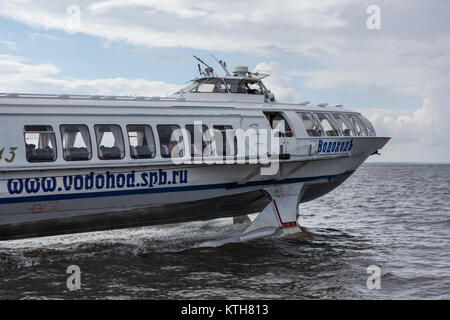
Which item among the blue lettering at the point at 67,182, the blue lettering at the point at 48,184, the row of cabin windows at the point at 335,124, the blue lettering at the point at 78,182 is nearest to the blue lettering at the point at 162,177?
the blue lettering at the point at 78,182

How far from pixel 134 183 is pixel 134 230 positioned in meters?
5.06

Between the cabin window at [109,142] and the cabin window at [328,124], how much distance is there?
5937 millimetres

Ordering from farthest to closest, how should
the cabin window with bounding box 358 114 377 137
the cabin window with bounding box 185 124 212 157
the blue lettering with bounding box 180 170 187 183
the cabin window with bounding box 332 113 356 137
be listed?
1. the cabin window with bounding box 358 114 377 137
2. the cabin window with bounding box 332 113 356 137
3. the cabin window with bounding box 185 124 212 157
4. the blue lettering with bounding box 180 170 187 183

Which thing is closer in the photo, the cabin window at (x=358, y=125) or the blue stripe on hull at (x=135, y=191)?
the blue stripe on hull at (x=135, y=191)

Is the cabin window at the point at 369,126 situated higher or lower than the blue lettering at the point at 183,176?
higher

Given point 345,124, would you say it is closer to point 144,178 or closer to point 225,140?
point 225,140

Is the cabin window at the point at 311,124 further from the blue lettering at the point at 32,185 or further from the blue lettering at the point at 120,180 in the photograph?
the blue lettering at the point at 32,185

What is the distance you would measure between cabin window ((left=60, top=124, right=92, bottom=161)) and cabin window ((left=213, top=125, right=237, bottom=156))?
10.2 feet

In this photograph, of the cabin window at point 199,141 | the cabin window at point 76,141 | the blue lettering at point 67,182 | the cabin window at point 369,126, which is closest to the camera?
the blue lettering at point 67,182

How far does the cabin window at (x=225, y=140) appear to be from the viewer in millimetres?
11945

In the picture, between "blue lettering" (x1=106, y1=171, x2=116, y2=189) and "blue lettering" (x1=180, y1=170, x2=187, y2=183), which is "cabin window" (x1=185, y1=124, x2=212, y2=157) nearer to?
"blue lettering" (x1=180, y1=170, x2=187, y2=183)

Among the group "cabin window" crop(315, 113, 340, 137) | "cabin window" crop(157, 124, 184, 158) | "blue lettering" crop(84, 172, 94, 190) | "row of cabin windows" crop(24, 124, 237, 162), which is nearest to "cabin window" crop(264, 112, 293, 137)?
"cabin window" crop(315, 113, 340, 137)

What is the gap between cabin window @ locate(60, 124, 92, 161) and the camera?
10.4 meters
